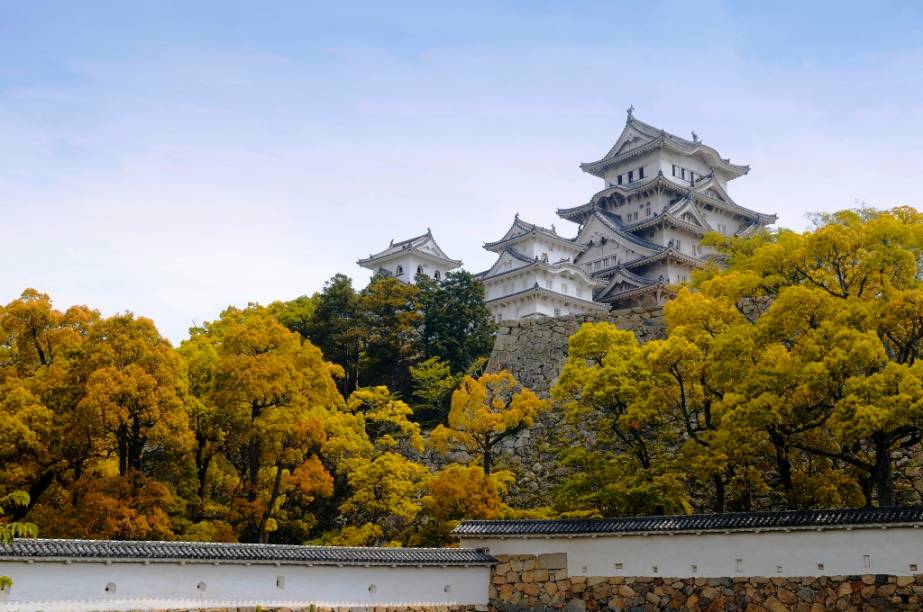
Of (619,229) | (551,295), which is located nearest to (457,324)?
(551,295)

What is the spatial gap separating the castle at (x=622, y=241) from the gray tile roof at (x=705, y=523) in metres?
23.9

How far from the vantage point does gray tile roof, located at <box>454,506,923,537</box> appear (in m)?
16.0

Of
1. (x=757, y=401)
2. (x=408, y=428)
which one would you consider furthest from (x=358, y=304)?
(x=757, y=401)

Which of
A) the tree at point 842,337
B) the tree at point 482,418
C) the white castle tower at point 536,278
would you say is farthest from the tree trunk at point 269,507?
the white castle tower at point 536,278

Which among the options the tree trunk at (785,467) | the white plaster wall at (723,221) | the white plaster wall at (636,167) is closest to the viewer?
the tree trunk at (785,467)

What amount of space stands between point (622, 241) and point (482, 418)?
2284 cm

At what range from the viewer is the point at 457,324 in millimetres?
35562

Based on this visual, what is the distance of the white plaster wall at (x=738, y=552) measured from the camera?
15.9 metres

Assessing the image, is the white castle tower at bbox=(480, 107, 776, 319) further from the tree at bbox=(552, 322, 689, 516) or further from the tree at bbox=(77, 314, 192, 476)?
the tree at bbox=(77, 314, 192, 476)

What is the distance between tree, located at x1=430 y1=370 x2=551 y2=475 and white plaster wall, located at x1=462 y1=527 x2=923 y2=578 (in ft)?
16.7

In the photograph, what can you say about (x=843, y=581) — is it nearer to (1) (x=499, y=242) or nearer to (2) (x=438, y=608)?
(2) (x=438, y=608)

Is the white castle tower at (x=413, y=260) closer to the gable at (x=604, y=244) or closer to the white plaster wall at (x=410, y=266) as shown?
the white plaster wall at (x=410, y=266)

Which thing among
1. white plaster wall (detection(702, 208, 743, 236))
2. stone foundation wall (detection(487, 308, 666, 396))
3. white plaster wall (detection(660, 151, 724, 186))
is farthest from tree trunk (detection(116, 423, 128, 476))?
white plaster wall (detection(702, 208, 743, 236))

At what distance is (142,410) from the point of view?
2078cm
